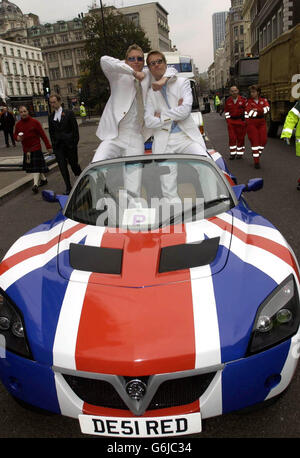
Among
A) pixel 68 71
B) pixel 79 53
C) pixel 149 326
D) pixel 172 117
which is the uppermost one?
pixel 79 53

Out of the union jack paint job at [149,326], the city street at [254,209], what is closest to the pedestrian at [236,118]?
the city street at [254,209]

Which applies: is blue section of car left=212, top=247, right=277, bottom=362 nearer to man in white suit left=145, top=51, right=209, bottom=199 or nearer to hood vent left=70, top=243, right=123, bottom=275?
hood vent left=70, top=243, right=123, bottom=275

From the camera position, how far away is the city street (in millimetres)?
2115

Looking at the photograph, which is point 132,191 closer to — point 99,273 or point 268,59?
point 99,273

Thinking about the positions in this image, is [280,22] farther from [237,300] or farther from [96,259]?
[237,300]

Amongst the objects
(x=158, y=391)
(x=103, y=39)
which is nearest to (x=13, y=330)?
(x=158, y=391)

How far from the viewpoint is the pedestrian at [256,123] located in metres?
9.41

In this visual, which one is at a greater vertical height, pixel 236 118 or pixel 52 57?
pixel 52 57

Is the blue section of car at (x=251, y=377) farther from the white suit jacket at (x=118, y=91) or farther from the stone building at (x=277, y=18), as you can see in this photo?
the stone building at (x=277, y=18)

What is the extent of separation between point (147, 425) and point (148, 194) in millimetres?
1829

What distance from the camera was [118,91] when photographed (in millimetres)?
4430

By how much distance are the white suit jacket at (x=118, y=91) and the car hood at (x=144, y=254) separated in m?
2.04

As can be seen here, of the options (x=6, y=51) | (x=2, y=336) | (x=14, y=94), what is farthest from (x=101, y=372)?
(x=6, y=51)

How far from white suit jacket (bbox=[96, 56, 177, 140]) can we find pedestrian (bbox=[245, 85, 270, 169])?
5436mm
